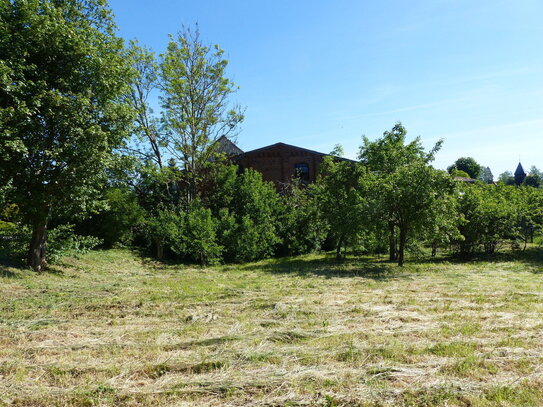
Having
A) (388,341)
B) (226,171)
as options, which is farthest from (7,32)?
(226,171)

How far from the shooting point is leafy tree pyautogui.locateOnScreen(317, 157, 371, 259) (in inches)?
635

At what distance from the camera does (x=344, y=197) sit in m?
18.0

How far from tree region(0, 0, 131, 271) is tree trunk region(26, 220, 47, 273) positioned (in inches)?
1.3

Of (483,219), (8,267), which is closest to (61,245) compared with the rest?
(8,267)

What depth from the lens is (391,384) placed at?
3852mm

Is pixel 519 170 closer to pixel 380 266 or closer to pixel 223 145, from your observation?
pixel 223 145

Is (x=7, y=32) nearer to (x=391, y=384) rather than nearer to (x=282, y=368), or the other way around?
(x=282, y=368)

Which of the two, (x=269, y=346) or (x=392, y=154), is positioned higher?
(x=392, y=154)

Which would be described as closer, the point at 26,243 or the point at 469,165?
the point at 26,243

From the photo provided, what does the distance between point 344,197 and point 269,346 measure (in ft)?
44.6

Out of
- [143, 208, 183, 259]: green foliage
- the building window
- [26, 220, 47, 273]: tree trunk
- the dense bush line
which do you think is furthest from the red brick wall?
[26, 220, 47, 273]: tree trunk

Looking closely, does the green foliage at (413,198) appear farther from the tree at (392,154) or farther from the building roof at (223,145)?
the building roof at (223,145)

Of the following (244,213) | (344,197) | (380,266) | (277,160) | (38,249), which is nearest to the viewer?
(38,249)

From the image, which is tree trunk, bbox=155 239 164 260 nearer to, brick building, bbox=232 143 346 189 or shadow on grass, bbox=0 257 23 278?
shadow on grass, bbox=0 257 23 278
